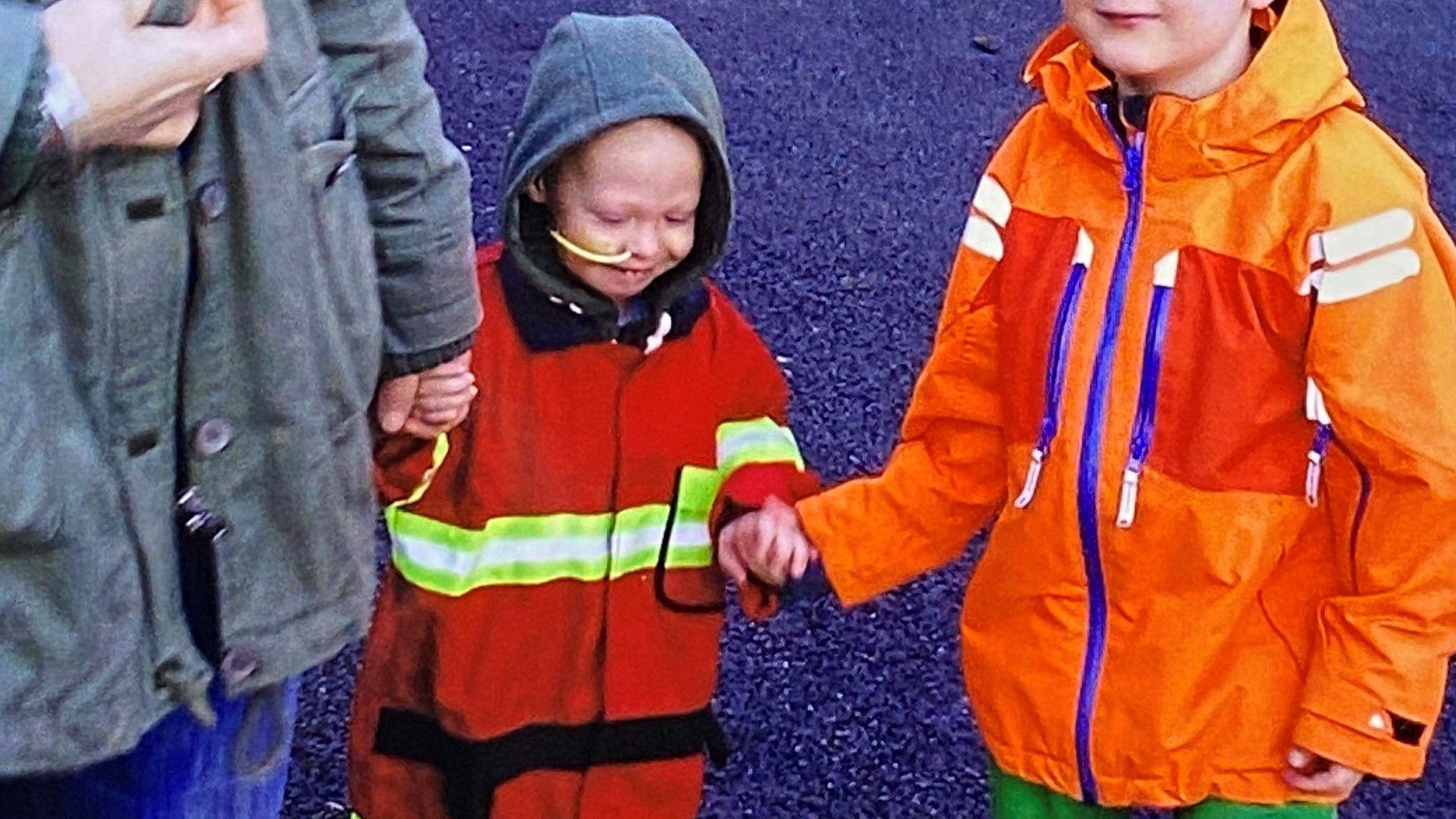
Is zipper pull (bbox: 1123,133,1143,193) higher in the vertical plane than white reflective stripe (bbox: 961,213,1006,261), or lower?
higher

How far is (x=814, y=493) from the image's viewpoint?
1967 mm

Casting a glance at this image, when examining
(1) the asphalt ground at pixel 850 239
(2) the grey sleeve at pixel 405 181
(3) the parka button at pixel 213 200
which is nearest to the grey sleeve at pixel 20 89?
(3) the parka button at pixel 213 200

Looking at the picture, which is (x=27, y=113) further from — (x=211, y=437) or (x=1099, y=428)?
(x=1099, y=428)

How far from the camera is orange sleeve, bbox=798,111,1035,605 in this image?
1.81 metres

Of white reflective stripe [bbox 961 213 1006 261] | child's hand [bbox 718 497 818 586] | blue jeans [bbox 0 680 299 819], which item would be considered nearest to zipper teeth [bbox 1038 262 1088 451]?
white reflective stripe [bbox 961 213 1006 261]

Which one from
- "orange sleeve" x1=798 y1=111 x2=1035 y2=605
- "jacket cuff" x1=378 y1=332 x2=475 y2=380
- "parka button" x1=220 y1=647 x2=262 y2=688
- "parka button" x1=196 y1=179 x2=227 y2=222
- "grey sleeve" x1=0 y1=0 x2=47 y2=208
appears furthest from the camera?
"orange sleeve" x1=798 y1=111 x2=1035 y2=605

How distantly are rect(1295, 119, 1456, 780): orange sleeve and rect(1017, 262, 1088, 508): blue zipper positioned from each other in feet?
0.70

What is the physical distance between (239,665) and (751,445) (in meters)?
0.78

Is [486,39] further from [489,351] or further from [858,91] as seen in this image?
[489,351]

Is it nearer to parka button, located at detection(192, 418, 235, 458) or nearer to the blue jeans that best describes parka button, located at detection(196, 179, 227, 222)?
parka button, located at detection(192, 418, 235, 458)

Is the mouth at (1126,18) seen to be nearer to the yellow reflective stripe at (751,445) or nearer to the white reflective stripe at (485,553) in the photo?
the yellow reflective stripe at (751,445)

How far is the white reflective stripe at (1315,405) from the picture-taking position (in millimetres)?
1548

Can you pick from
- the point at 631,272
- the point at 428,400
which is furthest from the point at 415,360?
the point at 631,272

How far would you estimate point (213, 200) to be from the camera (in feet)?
3.84
